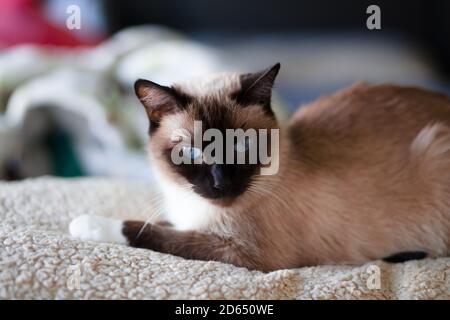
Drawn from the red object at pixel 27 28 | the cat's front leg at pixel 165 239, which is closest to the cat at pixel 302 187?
the cat's front leg at pixel 165 239

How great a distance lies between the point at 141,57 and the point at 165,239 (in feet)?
4.33

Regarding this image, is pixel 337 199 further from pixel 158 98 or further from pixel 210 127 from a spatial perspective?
pixel 158 98

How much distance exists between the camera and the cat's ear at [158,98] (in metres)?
1.03

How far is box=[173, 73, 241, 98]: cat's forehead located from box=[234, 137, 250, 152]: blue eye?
116 millimetres

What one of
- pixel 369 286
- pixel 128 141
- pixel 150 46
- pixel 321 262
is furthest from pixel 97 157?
pixel 369 286

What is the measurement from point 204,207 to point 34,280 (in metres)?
0.37

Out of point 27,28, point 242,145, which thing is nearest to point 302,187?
point 242,145

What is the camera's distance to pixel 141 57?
7.29 ft

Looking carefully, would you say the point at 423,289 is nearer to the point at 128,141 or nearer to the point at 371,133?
the point at 371,133

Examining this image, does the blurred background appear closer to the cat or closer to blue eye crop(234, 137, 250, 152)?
the cat

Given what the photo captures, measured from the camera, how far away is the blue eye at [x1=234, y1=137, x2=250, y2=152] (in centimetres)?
100

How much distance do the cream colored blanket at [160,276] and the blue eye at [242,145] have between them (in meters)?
0.22

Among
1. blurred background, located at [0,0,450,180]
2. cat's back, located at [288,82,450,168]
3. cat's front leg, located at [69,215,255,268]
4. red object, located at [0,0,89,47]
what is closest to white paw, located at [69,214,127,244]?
cat's front leg, located at [69,215,255,268]
